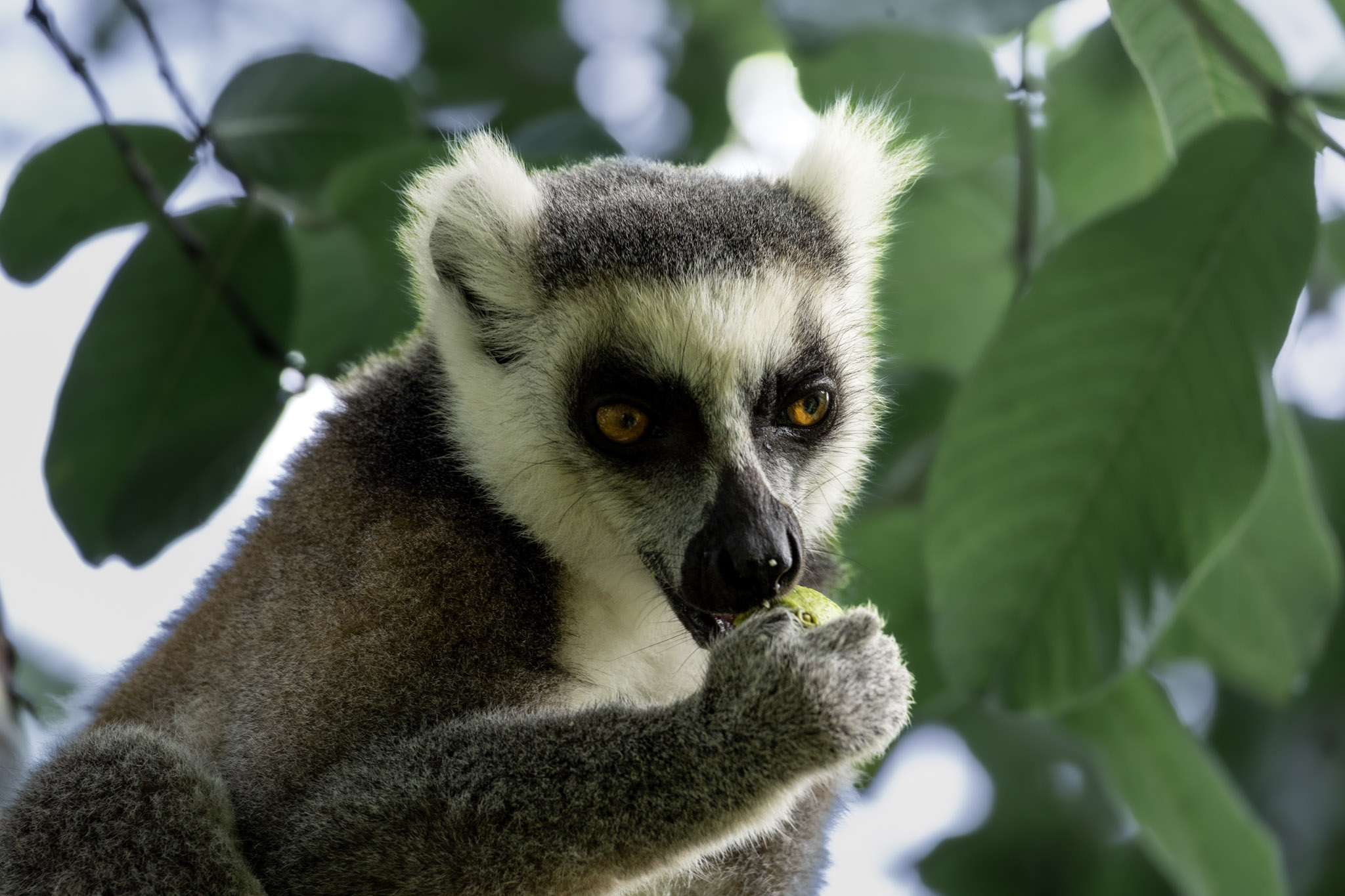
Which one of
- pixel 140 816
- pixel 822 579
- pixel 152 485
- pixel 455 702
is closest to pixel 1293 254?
pixel 822 579

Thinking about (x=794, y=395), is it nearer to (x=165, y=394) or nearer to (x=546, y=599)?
(x=546, y=599)

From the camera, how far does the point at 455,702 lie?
A: 3.00 meters

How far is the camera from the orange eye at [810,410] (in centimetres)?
354

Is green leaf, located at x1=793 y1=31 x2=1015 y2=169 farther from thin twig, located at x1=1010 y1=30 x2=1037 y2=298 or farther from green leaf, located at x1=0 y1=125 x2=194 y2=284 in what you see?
green leaf, located at x1=0 y1=125 x2=194 y2=284

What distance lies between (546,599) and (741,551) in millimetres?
656

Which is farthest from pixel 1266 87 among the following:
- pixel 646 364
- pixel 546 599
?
pixel 546 599

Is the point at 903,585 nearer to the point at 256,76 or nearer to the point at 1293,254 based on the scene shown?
the point at 1293,254

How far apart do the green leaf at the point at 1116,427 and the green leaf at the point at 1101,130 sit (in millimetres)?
1018

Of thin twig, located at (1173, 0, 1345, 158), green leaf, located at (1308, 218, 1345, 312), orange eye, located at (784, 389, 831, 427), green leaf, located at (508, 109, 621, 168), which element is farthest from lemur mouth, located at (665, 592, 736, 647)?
green leaf, located at (1308, 218, 1345, 312)

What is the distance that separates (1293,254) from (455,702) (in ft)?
7.70

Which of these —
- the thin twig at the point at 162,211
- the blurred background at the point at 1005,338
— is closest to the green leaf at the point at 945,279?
the blurred background at the point at 1005,338

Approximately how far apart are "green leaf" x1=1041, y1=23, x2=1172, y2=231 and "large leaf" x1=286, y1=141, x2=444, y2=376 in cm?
214

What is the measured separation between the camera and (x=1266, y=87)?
302 cm

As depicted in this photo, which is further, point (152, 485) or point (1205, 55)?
point (152, 485)
